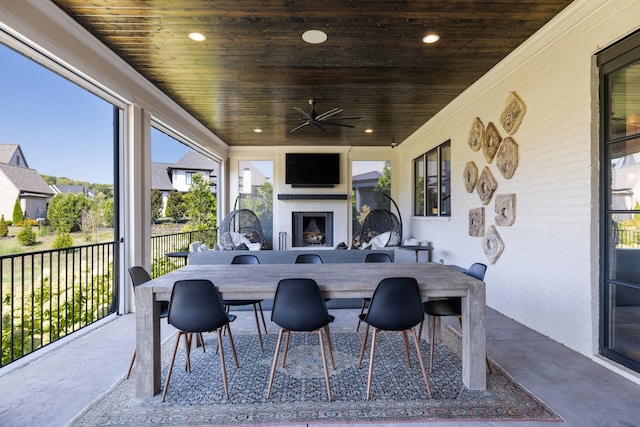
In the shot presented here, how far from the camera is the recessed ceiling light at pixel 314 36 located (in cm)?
305

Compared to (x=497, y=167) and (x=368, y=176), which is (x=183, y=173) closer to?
(x=368, y=176)

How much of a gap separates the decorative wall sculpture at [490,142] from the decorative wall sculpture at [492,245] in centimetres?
91

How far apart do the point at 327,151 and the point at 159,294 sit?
6.45 m

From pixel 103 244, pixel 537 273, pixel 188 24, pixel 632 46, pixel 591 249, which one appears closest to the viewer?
pixel 632 46

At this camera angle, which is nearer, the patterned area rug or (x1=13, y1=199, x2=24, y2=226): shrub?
the patterned area rug

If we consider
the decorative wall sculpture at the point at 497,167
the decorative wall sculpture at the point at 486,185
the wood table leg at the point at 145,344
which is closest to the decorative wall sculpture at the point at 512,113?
the decorative wall sculpture at the point at 497,167

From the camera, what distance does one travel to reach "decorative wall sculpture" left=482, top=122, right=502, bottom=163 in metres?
3.95

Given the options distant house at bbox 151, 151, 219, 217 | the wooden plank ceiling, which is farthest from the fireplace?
the wooden plank ceiling

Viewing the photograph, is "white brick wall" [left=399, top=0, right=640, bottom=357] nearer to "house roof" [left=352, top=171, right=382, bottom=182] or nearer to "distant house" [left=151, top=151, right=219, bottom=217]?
"house roof" [left=352, top=171, right=382, bottom=182]

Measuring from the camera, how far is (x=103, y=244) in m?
3.78

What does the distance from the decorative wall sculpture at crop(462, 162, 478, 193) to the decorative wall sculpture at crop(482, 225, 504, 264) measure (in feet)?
2.36

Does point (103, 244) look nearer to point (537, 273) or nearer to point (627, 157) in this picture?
point (537, 273)

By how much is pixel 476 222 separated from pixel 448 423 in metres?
3.13

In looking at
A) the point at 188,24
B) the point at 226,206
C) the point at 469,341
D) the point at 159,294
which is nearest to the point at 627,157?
the point at 469,341
